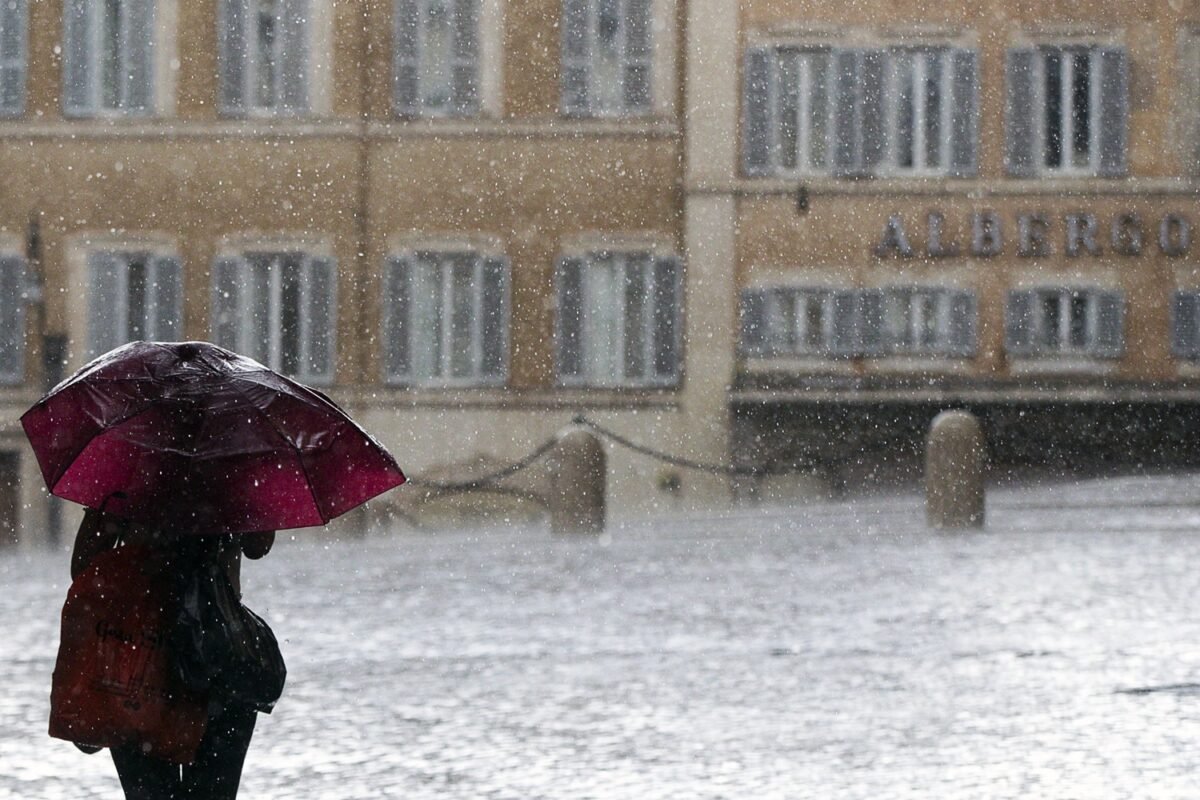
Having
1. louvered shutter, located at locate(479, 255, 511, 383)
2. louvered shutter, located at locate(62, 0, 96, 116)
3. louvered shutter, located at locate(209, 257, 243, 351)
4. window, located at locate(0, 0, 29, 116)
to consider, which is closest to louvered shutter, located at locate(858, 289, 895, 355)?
louvered shutter, located at locate(479, 255, 511, 383)

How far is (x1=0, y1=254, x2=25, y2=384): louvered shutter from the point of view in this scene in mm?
25156

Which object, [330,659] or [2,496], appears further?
[2,496]

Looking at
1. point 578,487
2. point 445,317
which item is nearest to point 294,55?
point 445,317

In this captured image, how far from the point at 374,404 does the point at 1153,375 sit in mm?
8938

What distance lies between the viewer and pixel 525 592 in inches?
564

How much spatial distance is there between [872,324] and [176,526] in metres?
21.6

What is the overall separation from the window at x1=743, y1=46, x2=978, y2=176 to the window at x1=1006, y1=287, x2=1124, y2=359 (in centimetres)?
171

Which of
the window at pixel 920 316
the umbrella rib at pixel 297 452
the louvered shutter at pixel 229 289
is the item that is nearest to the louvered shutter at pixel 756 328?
the window at pixel 920 316

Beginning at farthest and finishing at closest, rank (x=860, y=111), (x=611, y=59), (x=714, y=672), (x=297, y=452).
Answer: (x=611, y=59) → (x=860, y=111) → (x=714, y=672) → (x=297, y=452)

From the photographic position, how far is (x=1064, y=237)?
985 inches

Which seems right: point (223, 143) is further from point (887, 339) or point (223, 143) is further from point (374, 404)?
point (887, 339)

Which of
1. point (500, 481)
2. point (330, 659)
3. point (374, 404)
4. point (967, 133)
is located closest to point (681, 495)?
point (500, 481)

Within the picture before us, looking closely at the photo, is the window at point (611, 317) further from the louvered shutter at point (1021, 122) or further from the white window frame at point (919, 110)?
the louvered shutter at point (1021, 122)

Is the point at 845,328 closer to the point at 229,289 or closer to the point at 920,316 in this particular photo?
the point at 920,316
